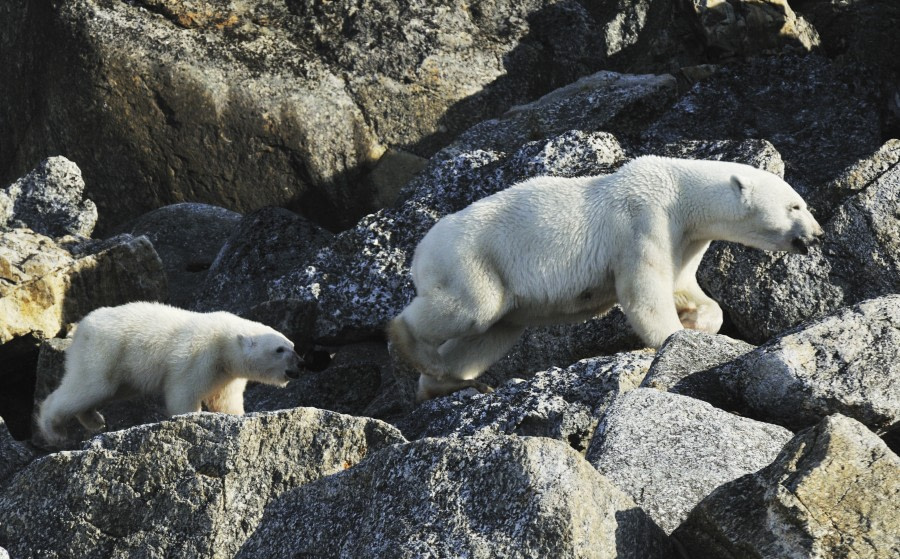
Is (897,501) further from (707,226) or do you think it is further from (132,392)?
(132,392)

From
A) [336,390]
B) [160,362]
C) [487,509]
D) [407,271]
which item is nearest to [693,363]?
[487,509]

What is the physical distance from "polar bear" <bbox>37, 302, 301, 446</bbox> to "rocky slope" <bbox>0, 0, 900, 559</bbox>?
43cm

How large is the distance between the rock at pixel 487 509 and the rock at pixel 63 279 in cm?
614

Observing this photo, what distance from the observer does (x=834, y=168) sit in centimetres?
1072

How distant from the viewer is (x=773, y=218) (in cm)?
847

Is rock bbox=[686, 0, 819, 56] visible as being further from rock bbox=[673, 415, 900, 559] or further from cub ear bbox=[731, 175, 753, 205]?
rock bbox=[673, 415, 900, 559]

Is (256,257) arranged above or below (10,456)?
Result: below

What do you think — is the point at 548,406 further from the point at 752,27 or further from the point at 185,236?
the point at 752,27

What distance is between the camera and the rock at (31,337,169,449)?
9680 mm

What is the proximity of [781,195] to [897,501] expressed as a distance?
4465 mm

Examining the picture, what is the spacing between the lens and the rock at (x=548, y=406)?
22.0ft

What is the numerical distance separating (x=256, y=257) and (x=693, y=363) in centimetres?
587

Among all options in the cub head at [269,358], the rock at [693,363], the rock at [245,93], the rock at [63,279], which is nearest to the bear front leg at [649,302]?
the rock at [693,363]

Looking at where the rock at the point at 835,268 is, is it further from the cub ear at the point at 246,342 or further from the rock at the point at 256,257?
the rock at the point at 256,257
